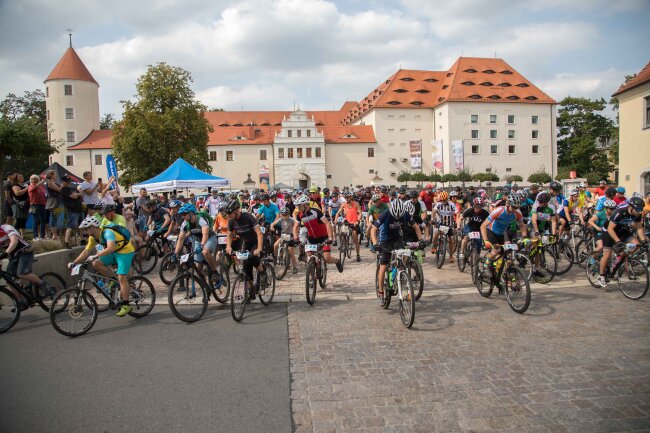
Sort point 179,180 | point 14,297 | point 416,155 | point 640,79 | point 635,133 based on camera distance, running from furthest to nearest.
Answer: point 416,155
point 635,133
point 640,79
point 179,180
point 14,297

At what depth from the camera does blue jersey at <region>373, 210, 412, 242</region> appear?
24.7 ft

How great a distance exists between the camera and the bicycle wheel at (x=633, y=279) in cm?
771

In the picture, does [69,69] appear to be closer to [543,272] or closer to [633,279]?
[543,272]

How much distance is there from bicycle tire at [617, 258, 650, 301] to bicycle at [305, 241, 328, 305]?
5.47 m

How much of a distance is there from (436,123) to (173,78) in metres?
53.9

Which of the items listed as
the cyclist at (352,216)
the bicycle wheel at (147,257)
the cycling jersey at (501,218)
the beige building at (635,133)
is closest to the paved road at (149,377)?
the cycling jersey at (501,218)

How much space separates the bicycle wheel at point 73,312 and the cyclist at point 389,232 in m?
4.55

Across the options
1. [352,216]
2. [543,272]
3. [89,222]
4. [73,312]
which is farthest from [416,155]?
[73,312]

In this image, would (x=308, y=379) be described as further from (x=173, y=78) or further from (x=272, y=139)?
(x=272, y=139)

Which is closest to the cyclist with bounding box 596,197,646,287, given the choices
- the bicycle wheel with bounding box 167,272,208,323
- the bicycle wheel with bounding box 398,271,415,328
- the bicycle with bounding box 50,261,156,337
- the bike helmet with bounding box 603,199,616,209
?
the bike helmet with bounding box 603,199,616,209

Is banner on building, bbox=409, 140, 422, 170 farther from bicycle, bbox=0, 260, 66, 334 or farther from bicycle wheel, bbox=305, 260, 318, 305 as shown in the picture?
bicycle, bbox=0, 260, 66, 334

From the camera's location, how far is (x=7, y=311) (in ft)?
25.5

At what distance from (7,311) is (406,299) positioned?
6.83m

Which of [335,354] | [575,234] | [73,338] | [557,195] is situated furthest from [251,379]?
[575,234]
